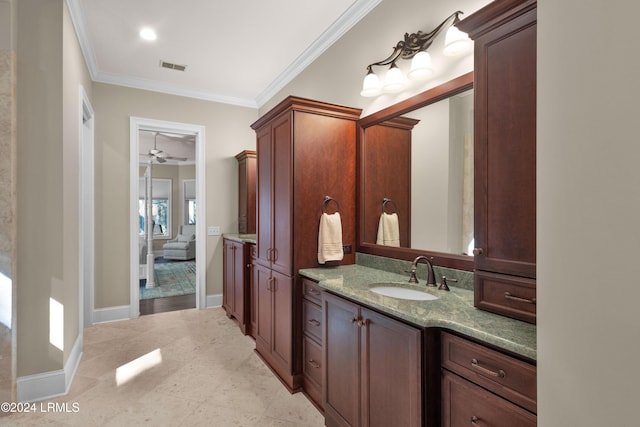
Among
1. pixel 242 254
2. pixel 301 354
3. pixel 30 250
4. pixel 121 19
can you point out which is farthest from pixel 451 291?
pixel 121 19

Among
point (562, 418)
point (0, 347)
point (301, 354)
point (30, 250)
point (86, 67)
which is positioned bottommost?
point (301, 354)

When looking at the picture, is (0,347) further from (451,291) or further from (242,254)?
(451,291)

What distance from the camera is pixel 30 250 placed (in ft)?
7.43

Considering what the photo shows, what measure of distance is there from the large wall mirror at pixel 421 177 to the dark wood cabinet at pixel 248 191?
204 cm

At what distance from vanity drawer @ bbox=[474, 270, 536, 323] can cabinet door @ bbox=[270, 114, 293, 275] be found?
1.34 m

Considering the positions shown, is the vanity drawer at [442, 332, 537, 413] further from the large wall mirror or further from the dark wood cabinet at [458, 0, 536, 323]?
the large wall mirror

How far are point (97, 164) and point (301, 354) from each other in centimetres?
334

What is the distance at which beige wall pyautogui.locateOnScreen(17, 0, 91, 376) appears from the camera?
2250 mm

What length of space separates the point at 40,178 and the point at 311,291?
2.09 m

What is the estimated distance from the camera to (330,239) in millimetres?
2430

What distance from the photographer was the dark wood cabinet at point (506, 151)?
121cm

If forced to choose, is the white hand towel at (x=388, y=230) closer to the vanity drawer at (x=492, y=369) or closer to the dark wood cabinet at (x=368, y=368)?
the dark wood cabinet at (x=368, y=368)

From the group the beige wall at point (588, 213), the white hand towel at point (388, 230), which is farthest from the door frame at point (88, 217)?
the beige wall at point (588, 213)

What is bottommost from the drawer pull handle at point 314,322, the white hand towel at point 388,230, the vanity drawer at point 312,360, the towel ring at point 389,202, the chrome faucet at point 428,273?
the vanity drawer at point 312,360
